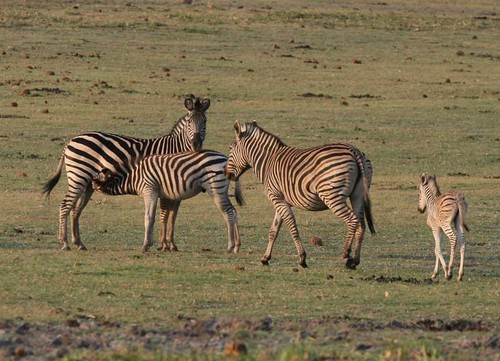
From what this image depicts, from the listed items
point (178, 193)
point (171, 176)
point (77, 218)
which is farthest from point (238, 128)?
point (77, 218)

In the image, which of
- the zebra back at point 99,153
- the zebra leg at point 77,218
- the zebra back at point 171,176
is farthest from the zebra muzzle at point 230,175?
the zebra leg at point 77,218

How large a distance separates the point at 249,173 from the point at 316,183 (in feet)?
34.5

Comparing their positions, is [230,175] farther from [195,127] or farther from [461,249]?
[461,249]

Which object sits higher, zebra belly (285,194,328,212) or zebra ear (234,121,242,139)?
zebra ear (234,121,242,139)

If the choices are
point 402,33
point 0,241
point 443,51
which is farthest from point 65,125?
point 402,33

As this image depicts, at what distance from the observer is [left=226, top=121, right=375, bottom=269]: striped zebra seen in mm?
14086

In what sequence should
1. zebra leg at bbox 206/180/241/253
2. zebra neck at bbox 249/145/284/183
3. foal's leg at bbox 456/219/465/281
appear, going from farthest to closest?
zebra leg at bbox 206/180/241/253 < zebra neck at bbox 249/145/284/183 < foal's leg at bbox 456/219/465/281

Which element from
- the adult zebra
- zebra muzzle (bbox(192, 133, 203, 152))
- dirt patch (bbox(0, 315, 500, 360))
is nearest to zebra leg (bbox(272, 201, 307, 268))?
the adult zebra

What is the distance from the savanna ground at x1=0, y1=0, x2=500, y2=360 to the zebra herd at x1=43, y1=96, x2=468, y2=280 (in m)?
0.50

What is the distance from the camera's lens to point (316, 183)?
559 inches

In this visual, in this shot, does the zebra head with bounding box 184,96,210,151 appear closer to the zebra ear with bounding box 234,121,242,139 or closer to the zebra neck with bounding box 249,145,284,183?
the zebra ear with bounding box 234,121,242,139

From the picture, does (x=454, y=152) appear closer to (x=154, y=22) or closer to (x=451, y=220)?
(x=451, y=220)

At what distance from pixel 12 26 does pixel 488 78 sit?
1767 centimetres

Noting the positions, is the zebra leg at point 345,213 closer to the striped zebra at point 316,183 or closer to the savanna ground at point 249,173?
the striped zebra at point 316,183
